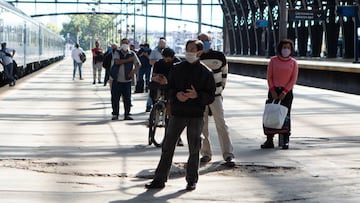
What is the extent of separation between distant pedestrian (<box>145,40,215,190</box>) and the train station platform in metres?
0.29

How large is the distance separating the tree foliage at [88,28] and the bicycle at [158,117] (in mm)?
158205

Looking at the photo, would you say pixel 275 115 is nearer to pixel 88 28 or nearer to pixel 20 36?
pixel 20 36

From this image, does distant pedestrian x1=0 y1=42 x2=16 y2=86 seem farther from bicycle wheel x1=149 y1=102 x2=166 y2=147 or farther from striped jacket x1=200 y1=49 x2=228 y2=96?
striped jacket x1=200 y1=49 x2=228 y2=96

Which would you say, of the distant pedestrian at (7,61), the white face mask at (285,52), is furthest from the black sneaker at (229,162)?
the distant pedestrian at (7,61)

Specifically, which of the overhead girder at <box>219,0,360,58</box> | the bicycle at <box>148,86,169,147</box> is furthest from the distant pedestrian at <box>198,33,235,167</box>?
the overhead girder at <box>219,0,360,58</box>

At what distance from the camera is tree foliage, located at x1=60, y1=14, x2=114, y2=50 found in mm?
182125

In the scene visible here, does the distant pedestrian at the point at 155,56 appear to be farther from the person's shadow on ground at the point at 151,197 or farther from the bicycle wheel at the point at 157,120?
the person's shadow on ground at the point at 151,197

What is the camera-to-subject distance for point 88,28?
186875mm

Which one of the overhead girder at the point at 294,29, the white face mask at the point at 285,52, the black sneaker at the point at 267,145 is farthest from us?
the overhead girder at the point at 294,29

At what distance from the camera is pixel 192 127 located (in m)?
10.4

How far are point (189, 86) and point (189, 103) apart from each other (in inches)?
8.0

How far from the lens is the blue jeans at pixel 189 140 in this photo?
1035 centimetres

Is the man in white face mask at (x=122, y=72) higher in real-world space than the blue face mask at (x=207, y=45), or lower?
lower

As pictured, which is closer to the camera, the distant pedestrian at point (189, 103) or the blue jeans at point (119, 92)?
the distant pedestrian at point (189, 103)
